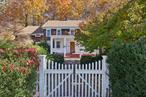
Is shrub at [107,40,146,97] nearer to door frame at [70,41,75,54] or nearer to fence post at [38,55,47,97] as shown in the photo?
fence post at [38,55,47,97]

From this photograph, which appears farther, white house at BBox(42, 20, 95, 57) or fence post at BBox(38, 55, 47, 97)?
white house at BBox(42, 20, 95, 57)

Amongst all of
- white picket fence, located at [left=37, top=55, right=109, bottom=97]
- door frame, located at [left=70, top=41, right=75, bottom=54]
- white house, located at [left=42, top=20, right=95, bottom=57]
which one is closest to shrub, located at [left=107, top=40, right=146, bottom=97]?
white picket fence, located at [left=37, top=55, right=109, bottom=97]

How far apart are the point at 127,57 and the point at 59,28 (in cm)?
4707

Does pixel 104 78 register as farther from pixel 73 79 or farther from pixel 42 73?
pixel 42 73

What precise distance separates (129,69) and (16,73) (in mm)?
2618

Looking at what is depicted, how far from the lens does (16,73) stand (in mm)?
8734

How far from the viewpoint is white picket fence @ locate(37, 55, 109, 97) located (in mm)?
11914

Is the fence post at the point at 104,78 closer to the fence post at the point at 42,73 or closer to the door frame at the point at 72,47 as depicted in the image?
the fence post at the point at 42,73

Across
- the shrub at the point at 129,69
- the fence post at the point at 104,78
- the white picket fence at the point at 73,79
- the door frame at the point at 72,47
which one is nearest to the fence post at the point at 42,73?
the white picket fence at the point at 73,79

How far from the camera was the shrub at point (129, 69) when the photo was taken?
8398mm

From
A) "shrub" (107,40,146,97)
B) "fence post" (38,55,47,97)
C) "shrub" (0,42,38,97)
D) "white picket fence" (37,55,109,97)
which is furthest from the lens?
"white picket fence" (37,55,109,97)

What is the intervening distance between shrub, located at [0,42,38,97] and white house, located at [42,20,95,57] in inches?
1676

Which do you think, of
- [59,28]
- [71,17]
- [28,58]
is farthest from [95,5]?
[28,58]

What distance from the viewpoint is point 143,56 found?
8.32 metres
